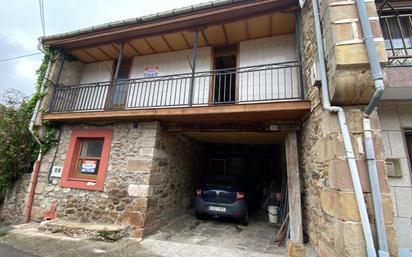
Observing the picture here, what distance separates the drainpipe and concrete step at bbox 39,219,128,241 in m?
4.70

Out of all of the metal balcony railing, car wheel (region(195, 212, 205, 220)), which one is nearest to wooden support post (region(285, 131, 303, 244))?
the metal balcony railing

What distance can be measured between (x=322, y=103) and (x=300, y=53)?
1.86 m

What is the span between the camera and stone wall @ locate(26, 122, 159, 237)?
4.95 m

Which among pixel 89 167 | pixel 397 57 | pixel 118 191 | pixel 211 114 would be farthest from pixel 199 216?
pixel 397 57

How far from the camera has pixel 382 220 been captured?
7.96 feet

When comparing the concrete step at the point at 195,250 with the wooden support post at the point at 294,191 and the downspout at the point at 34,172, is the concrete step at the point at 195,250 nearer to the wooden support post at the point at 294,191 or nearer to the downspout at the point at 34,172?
the wooden support post at the point at 294,191

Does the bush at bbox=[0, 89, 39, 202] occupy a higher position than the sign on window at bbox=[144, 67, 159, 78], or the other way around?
the sign on window at bbox=[144, 67, 159, 78]

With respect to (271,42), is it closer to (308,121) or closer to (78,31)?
(308,121)

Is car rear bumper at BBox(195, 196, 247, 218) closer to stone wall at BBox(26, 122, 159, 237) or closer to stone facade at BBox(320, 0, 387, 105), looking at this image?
stone wall at BBox(26, 122, 159, 237)

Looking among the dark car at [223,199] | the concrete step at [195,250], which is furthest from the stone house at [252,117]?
the dark car at [223,199]

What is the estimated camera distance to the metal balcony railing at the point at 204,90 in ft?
17.1

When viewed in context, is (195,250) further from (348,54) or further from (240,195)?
(348,54)

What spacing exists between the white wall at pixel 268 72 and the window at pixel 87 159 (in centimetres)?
417

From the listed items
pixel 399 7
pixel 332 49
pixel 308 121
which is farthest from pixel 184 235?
pixel 399 7
